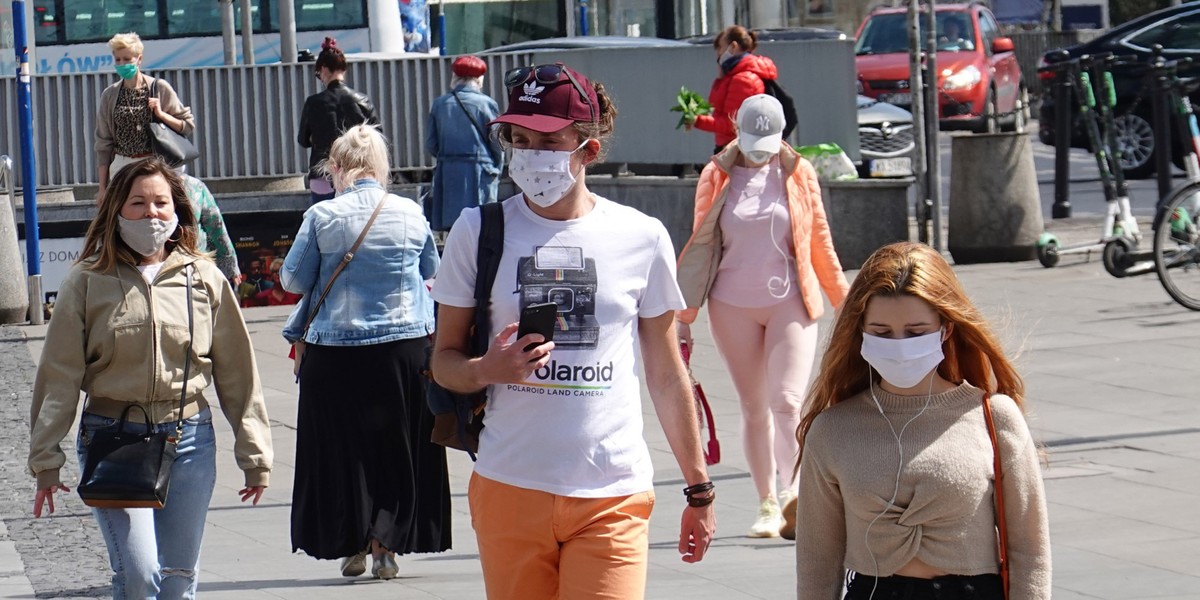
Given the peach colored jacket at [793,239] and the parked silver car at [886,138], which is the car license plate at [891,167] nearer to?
the parked silver car at [886,138]

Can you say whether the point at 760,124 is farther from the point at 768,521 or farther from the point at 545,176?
the point at 545,176

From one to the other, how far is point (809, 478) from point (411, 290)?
3.60m

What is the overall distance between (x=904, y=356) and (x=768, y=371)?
156 inches

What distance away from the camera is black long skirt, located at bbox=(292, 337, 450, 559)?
686cm

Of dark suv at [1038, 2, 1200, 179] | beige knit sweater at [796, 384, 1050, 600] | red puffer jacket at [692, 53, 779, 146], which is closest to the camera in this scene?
beige knit sweater at [796, 384, 1050, 600]

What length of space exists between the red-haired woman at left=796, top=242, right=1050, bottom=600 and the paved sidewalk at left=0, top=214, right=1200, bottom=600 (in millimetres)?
437

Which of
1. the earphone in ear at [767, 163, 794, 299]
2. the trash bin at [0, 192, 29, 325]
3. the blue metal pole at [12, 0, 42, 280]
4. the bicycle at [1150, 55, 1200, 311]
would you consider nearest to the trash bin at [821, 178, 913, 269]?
the bicycle at [1150, 55, 1200, 311]

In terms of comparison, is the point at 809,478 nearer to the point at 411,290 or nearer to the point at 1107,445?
the point at 411,290

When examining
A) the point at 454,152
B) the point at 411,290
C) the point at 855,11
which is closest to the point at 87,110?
the point at 454,152

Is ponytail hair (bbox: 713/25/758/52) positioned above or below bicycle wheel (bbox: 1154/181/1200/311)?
above

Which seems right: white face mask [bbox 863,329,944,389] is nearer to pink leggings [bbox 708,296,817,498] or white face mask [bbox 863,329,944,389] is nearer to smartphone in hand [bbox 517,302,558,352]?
smartphone in hand [bbox 517,302,558,352]

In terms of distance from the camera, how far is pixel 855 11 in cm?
4916

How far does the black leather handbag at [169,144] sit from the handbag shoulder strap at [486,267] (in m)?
7.56

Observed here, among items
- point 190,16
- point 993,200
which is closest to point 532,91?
point 993,200
